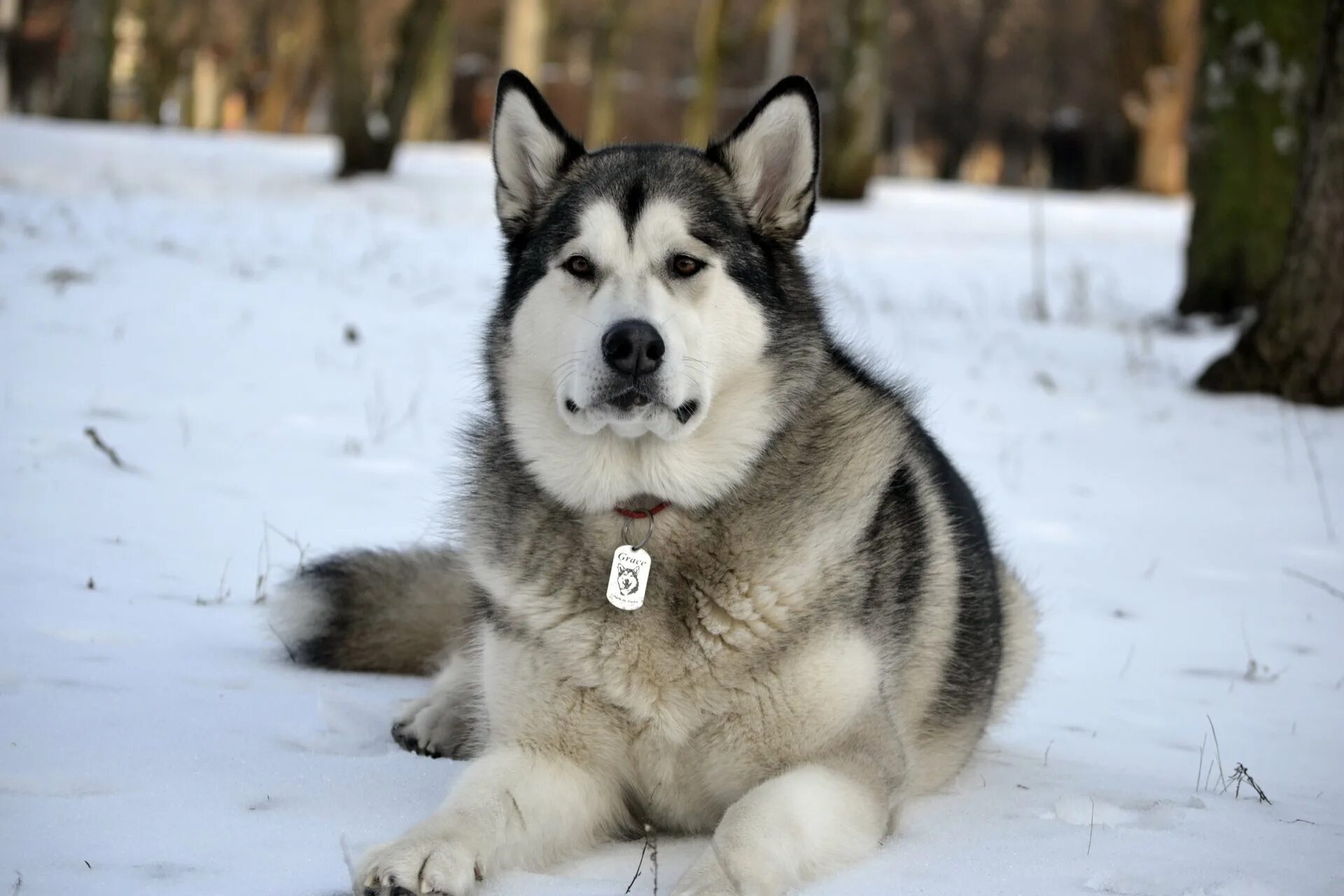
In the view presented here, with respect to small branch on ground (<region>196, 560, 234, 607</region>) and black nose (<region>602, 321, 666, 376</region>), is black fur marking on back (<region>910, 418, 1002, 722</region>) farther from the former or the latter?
small branch on ground (<region>196, 560, 234, 607</region>)

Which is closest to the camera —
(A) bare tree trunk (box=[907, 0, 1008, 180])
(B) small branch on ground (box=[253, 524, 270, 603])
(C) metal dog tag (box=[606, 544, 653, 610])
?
(C) metal dog tag (box=[606, 544, 653, 610])

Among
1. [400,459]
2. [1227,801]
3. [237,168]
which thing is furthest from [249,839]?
[237,168]

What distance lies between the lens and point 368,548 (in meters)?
4.45

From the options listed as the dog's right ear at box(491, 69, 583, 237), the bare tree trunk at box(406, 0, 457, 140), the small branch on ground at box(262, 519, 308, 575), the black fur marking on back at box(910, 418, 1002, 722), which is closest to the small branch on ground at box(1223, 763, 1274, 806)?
the black fur marking on back at box(910, 418, 1002, 722)

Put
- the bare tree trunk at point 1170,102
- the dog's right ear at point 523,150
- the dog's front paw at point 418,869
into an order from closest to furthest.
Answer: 1. the dog's front paw at point 418,869
2. the dog's right ear at point 523,150
3. the bare tree trunk at point 1170,102

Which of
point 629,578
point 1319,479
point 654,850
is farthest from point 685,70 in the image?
point 654,850

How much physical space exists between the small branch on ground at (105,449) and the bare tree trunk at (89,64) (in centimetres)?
2137

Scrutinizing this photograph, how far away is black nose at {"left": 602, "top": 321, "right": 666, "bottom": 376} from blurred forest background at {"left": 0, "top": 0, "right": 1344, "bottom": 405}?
146 cm

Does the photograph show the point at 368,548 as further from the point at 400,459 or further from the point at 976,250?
the point at 976,250

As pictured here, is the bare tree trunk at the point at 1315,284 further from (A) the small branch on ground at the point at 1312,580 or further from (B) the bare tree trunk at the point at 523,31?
(B) the bare tree trunk at the point at 523,31

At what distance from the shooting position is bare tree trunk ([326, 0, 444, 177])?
19.3m

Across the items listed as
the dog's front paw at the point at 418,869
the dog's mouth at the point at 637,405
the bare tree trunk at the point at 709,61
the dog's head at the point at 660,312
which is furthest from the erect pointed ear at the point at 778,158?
the bare tree trunk at the point at 709,61

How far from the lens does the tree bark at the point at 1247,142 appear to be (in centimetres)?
1117

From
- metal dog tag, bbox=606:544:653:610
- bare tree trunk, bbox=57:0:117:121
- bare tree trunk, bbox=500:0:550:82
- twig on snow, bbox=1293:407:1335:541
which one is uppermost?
bare tree trunk, bbox=500:0:550:82
